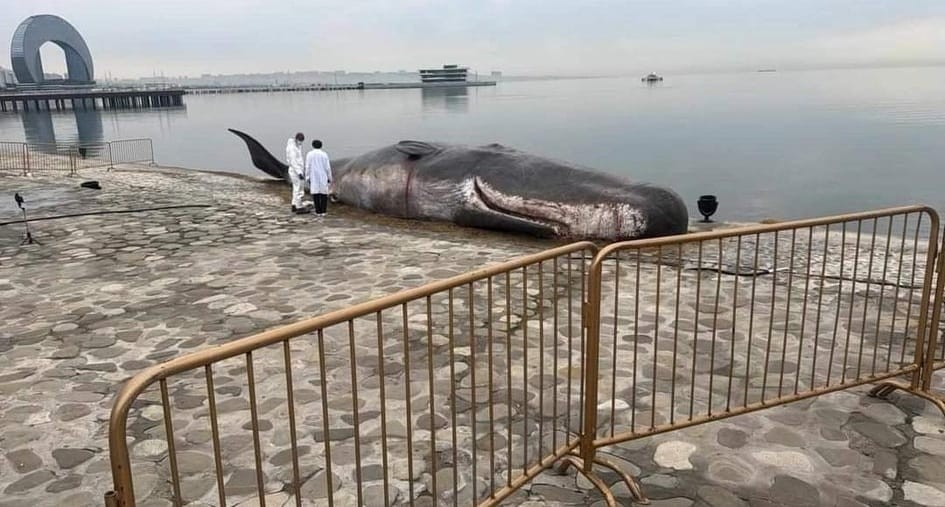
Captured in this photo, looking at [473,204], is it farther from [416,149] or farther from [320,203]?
[320,203]

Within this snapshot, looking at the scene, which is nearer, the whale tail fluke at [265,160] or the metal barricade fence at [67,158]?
the whale tail fluke at [265,160]

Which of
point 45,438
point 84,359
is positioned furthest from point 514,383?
point 84,359

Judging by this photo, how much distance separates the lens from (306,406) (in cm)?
534

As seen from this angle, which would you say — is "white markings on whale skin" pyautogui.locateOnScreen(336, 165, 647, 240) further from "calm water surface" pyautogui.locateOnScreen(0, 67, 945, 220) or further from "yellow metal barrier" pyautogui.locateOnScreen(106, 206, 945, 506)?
"calm water surface" pyautogui.locateOnScreen(0, 67, 945, 220)

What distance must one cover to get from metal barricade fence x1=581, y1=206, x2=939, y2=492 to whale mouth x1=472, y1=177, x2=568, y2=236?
1988mm

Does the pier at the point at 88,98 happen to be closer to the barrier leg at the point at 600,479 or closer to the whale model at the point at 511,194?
the whale model at the point at 511,194

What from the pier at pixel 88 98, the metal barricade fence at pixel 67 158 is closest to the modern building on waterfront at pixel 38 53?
the pier at pixel 88 98

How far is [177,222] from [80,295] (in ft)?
15.8

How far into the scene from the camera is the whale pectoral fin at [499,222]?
1198 cm

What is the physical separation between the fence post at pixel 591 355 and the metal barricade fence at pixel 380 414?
70mm

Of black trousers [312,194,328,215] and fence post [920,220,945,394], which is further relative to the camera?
black trousers [312,194,328,215]

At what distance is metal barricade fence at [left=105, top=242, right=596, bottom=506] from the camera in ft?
11.8

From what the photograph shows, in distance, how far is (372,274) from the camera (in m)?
9.12

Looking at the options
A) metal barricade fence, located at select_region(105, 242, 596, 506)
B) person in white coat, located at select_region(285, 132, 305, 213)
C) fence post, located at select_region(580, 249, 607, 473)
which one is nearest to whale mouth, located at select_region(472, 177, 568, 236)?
person in white coat, located at select_region(285, 132, 305, 213)
